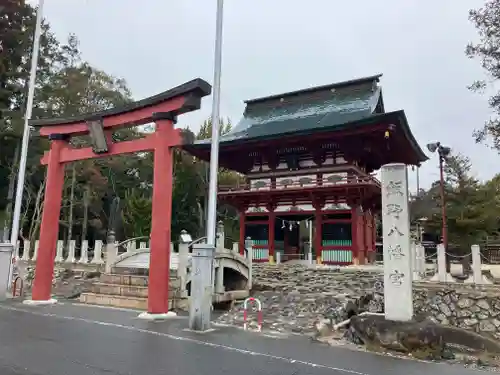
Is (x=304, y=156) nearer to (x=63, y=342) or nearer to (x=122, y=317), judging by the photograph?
(x=122, y=317)

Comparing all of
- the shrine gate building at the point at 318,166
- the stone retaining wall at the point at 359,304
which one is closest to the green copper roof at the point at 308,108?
the shrine gate building at the point at 318,166

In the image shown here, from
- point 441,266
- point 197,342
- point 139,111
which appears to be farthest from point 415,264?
point 139,111

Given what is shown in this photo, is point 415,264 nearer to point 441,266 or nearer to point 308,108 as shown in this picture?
point 441,266

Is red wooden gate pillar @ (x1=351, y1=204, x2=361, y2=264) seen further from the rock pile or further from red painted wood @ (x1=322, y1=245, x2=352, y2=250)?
the rock pile

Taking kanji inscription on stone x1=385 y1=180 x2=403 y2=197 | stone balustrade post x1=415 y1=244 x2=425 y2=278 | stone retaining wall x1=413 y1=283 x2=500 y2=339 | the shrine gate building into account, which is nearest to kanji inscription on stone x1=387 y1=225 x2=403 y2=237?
kanji inscription on stone x1=385 y1=180 x2=403 y2=197

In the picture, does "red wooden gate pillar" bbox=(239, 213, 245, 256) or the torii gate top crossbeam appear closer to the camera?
the torii gate top crossbeam

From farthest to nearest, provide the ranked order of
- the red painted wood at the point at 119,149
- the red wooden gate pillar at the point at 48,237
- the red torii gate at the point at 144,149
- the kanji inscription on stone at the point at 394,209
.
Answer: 1. the red wooden gate pillar at the point at 48,237
2. the red painted wood at the point at 119,149
3. the red torii gate at the point at 144,149
4. the kanji inscription on stone at the point at 394,209

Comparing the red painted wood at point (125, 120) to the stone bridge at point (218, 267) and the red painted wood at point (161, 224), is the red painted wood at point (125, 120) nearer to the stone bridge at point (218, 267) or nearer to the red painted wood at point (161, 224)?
the red painted wood at point (161, 224)

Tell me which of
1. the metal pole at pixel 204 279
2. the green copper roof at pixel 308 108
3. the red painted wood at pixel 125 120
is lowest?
the metal pole at pixel 204 279

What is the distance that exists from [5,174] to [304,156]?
2449cm

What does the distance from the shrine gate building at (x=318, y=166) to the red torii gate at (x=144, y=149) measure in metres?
8.51

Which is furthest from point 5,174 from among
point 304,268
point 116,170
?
point 304,268

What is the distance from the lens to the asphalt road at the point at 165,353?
18.2 feet

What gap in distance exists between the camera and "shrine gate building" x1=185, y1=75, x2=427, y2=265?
19.4m
